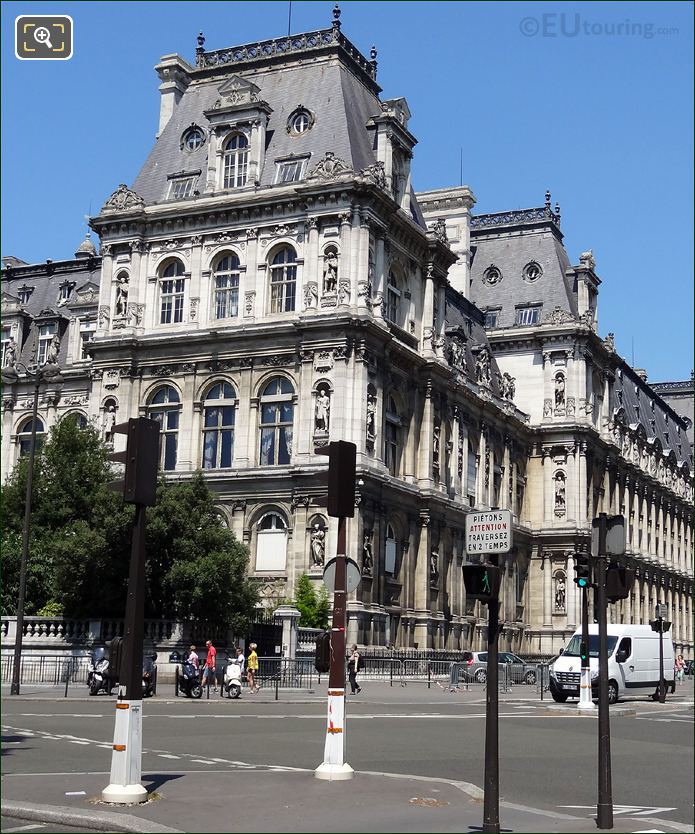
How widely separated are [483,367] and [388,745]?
5470 cm

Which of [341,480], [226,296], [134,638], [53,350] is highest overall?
[226,296]

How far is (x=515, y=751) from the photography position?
22.8 m

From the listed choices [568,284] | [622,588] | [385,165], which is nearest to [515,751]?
[622,588]

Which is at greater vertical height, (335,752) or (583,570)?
(583,570)

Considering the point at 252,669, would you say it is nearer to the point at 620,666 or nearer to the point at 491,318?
the point at 620,666

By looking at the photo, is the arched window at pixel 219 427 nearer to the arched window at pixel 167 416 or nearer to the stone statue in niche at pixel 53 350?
the arched window at pixel 167 416

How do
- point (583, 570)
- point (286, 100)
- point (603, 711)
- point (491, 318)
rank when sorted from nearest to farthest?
point (603, 711) → point (583, 570) → point (286, 100) → point (491, 318)

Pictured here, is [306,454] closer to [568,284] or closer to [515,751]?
[515,751]

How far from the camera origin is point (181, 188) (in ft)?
201

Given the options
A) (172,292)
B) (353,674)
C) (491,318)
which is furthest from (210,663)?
Result: (491,318)

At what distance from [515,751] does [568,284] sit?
6933 centimetres

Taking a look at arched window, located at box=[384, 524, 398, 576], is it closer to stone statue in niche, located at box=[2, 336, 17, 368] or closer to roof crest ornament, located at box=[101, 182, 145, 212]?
roof crest ornament, located at box=[101, 182, 145, 212]

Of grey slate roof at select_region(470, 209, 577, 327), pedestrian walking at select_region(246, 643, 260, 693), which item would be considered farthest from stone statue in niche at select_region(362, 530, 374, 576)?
grey slate roof at select_region(470, 209, 577, 327)

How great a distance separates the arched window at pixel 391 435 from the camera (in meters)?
59.9
